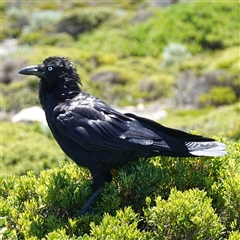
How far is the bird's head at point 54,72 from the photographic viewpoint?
14.5 ft

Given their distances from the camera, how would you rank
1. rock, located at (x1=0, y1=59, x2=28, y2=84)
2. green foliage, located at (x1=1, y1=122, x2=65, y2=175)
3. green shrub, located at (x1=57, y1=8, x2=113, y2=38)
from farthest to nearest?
1. green shrub, located at (x1=57, y1=8, x2=113, y2=38)
2. rock, located at (x1=0, y1=59, x2=28, y2=84)
3. green foliage, located at (x1=1, y1=122, x2=65, y2=175)

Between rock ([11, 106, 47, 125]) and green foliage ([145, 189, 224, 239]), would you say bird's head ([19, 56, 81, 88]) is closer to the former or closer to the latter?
green foliage ([145, 189, 224, 239])

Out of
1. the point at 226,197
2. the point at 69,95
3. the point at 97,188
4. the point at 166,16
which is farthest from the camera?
the point at 166,16

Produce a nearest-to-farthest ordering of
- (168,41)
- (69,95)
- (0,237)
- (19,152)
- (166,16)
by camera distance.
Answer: (0,237)
(69,95)
(19,152)
(168,41)
(166,16)

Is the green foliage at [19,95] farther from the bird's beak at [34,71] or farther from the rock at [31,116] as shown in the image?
the bird's beak at [34,71]

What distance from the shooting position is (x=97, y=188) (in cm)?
395

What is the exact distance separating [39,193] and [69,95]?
1.03 metres

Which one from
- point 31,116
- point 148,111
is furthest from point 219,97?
point 31,116

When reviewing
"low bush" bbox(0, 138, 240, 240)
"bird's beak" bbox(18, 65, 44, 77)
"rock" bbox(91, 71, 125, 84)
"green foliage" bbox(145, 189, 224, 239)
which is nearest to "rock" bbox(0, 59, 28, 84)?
"rock" bbox(91, 71, 125, 84)

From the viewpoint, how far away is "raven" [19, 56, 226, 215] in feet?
13.1

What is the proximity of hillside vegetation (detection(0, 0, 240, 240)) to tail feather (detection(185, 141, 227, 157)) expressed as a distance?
18 centimetres

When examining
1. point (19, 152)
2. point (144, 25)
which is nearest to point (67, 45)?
point (144, 25)

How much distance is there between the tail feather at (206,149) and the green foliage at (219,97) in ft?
43.4

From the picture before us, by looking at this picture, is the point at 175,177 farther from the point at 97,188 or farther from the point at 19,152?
the point at 19,152
